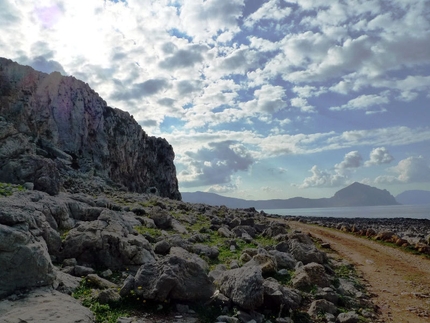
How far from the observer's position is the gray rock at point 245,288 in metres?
11.0

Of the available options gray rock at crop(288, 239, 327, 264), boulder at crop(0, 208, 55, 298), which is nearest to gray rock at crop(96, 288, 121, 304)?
boulder at crop(0, 208, 55, 298)

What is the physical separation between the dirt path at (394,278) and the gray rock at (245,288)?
18.3 feet

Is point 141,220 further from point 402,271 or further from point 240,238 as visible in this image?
point 402,271

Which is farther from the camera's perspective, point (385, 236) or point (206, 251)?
point (385, 236)

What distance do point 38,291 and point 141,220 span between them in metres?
15.4

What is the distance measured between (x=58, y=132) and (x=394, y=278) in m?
66.1

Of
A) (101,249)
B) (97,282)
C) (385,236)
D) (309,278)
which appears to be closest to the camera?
(97,282)

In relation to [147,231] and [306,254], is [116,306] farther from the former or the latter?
[306,254]

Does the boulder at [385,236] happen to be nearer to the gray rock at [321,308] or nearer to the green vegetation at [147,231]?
the green vegetation at [147,231]

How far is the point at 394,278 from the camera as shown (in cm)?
1930

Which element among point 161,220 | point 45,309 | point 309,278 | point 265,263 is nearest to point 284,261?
point 265,263

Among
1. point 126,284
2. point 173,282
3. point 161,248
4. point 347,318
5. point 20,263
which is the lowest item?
point 347,318

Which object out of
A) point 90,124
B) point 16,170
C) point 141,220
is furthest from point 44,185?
point 90,124

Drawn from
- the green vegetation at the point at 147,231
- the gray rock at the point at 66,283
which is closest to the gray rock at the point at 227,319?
the gray rock at the point at 66,283
